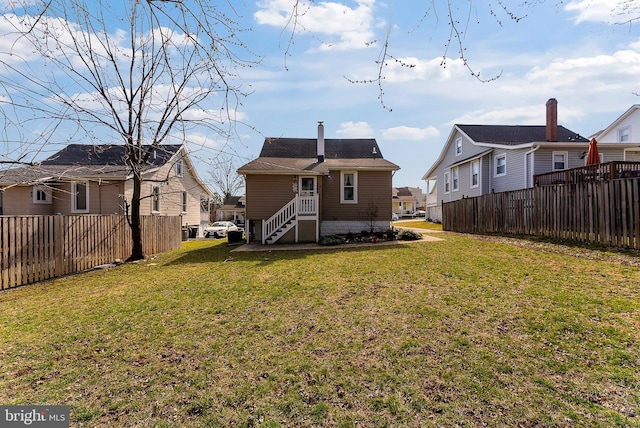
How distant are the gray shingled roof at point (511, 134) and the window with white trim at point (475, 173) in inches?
58.4

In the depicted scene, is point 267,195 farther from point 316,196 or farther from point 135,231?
point 135,231

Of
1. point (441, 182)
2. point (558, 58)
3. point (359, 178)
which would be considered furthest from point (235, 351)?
point (441, 182)

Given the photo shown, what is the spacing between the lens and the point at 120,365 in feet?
11.6

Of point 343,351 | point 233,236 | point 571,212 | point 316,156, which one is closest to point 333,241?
point 233,236

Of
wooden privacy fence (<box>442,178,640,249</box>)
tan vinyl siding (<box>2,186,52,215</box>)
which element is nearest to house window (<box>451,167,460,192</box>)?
wooden privacy fence (<box>442,178,640,249</box>)

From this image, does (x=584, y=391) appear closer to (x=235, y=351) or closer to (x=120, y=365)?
(x=235, y=351)

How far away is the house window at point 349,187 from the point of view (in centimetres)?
1608

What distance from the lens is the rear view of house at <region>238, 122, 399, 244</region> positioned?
48.3ft

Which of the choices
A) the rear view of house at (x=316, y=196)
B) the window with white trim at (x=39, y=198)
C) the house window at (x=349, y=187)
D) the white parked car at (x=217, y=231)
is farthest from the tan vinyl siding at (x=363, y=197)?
the window with white trim at (x=39, y=198)

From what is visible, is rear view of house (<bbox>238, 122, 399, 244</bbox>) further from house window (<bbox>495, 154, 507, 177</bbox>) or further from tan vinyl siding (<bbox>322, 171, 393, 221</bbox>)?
house window (<bbox>495, 154, 507, 177</bbox>)

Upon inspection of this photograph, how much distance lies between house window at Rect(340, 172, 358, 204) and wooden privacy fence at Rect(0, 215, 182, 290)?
936 cm

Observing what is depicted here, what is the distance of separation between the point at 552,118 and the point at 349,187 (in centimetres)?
1280

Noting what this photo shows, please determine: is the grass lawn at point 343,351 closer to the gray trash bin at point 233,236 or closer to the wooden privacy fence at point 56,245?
the wooden privacy fence at point 56,245

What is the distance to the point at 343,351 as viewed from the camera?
366cm
